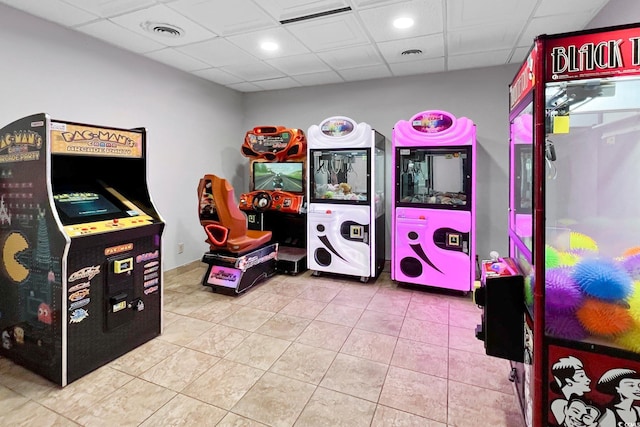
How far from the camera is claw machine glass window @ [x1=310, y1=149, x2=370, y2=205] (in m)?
4.28

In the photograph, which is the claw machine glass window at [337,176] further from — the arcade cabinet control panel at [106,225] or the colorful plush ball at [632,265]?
the colorful plush ball at [632,265]

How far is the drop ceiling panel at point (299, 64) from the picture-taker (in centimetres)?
393

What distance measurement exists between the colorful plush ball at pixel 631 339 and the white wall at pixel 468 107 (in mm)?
3161

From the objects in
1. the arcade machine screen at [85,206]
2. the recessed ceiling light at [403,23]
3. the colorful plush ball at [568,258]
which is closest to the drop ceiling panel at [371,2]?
the recessed ceiling light at [403,23]

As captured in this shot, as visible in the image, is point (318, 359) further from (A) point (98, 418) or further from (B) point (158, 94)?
(B) point (158, 94)

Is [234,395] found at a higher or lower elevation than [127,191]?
lower

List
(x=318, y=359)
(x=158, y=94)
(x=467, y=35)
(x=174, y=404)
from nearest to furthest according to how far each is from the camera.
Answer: (x=174, y=404) → (x=318, y=359) → (x=467, y=35) → (x=158, y=94)

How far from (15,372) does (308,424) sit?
2100mm

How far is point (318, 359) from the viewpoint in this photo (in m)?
2.48

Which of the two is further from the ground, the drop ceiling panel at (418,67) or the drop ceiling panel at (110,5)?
the drop ceiling panel at (418,67)

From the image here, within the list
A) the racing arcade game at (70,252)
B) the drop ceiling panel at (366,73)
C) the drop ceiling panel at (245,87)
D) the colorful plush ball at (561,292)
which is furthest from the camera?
the drop ceiling panel at (245,87)

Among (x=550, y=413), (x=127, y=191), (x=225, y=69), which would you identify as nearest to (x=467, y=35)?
(x=225, y=69)

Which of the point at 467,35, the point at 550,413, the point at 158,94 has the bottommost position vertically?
the point at 550,413

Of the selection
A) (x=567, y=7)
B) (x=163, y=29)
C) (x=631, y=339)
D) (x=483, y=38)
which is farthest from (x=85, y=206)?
(x=567, y=7)
